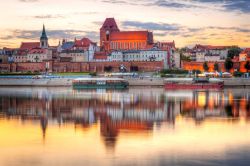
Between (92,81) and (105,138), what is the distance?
4044 cm

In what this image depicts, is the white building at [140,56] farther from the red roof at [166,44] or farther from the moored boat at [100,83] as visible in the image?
the moored boat at [100,83]

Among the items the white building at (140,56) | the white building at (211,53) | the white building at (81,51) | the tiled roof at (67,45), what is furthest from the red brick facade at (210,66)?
the tiled roof at (67,45)

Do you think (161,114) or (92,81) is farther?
Answer: (92,81)

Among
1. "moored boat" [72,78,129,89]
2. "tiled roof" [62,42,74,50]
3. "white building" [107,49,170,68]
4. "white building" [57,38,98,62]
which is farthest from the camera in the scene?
"tiled roof" [62,42,74,50]

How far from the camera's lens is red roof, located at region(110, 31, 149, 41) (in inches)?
3514

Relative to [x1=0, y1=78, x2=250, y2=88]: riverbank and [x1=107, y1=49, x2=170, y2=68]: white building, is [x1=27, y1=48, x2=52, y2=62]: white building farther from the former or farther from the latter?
[x1=0, y1=78, x2=250, y2=88]: riverbank

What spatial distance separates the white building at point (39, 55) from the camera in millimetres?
84750

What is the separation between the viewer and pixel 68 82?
59.1 meters

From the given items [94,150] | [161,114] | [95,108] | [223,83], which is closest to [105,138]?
[94,150]

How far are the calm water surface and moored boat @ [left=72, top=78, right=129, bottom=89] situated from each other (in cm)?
2872

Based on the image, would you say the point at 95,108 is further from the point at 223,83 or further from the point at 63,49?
the point at 63,49

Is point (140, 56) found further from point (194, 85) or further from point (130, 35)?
point (194, 85)

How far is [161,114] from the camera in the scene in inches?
890

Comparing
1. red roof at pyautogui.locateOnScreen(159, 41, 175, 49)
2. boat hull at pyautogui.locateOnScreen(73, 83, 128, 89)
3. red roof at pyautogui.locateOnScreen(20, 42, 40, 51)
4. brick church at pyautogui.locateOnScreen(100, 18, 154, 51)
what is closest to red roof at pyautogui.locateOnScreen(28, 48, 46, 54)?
red roof at pyautogui.locateOnScreen(20, 42, 40, 51)
